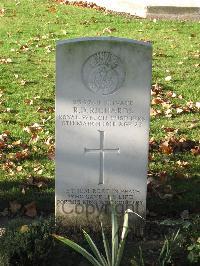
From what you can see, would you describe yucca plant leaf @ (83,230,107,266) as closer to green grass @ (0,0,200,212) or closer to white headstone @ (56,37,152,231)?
white headstone @ (56,37,152,231)

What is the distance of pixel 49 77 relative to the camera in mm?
9133

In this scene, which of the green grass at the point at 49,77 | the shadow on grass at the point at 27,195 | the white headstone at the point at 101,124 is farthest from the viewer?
the green grass at the point at 49,77

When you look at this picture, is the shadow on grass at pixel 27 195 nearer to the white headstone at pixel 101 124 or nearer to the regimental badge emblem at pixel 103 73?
the white headstone at pixel 101 124

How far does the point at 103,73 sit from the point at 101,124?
1.33 ft

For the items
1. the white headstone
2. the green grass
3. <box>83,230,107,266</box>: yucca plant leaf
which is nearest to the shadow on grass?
the green grass

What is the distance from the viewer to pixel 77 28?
1246 cm

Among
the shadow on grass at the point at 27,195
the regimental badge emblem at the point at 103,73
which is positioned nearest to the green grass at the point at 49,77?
the shadow on grass at the point at 27,195

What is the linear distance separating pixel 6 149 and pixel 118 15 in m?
7.99

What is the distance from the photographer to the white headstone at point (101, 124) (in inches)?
183

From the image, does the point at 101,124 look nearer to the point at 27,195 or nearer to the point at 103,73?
the point at 103,73

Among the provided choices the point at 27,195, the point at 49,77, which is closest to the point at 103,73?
the point at 27,195

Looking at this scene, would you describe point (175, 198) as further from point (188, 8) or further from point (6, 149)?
point (188, 8)

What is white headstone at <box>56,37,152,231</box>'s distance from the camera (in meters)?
4.65

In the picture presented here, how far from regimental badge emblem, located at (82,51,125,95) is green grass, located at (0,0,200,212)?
4.24ft
